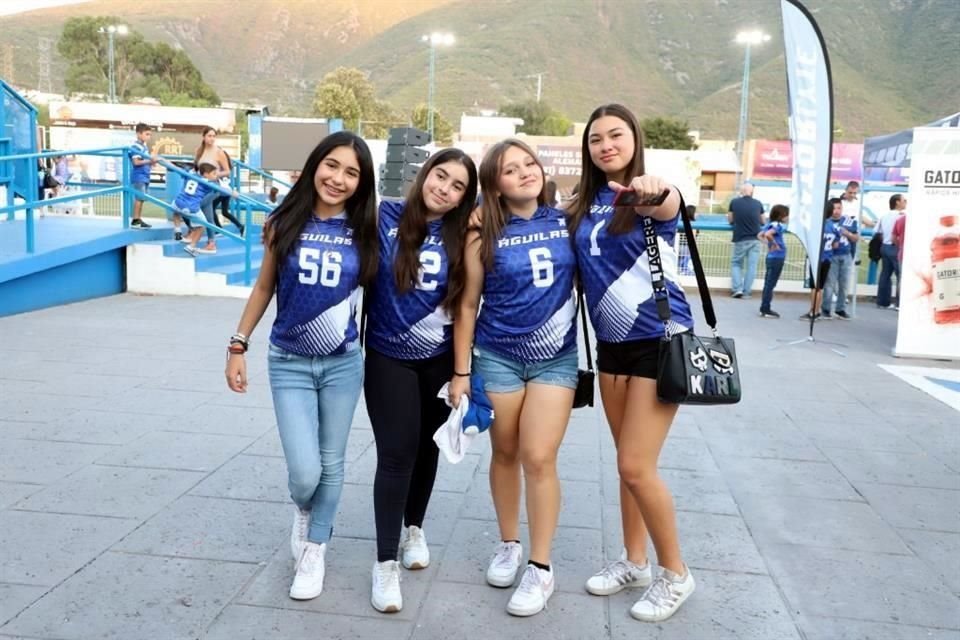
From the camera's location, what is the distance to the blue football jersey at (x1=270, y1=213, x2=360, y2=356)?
3.13 metres

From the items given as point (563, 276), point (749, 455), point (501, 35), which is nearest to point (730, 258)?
point (749, 455)

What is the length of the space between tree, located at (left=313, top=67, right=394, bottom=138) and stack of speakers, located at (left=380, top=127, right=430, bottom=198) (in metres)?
53.9

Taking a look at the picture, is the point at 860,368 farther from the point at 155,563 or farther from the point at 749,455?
the point at 155,563

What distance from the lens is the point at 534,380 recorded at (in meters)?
3.19

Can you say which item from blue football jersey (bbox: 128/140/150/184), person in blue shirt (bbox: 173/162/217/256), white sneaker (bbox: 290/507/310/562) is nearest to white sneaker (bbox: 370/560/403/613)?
white sneaker (bbox: 290/507/310/562)

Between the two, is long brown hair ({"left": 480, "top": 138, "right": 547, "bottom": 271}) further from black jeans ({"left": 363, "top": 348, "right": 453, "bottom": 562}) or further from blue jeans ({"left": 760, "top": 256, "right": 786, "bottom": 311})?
blue jeans ({"left": 760, "top": 256, "right": 786, "bottom": 311})

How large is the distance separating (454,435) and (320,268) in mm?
751

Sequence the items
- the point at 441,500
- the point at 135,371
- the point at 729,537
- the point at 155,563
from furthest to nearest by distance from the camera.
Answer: the point at 135,371 < the point at 441,500 < the point at 729,537 < the point at 155,563

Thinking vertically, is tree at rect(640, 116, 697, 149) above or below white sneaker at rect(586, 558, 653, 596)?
above

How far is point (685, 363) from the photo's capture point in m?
2.99

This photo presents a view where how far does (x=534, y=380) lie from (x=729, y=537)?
1451mm

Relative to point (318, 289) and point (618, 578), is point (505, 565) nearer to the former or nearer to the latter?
Result: point (618, 578)

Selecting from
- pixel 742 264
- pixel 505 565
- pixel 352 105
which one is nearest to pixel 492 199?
pixel 505 565

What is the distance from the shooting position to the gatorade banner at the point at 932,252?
9.06 metres
